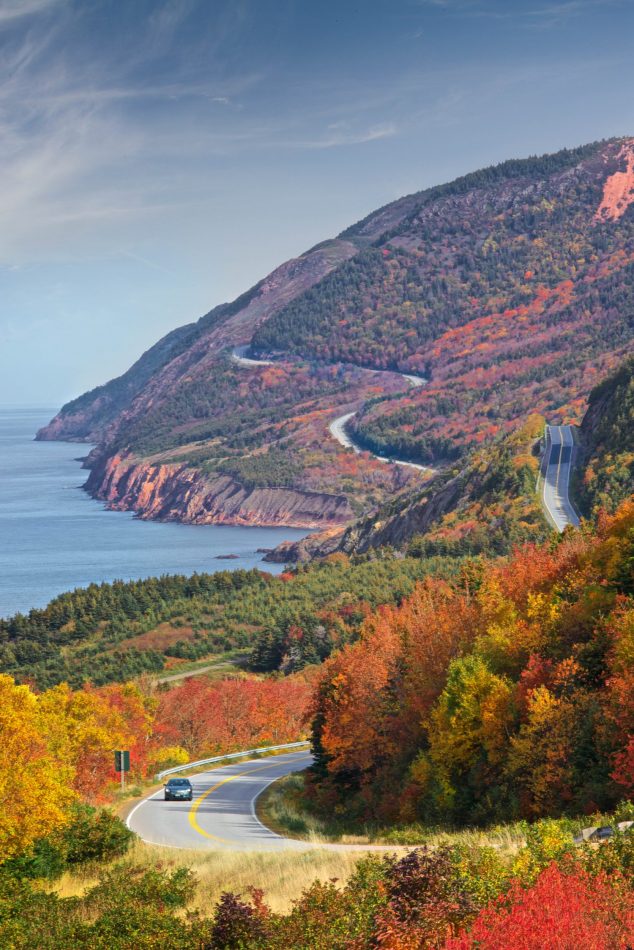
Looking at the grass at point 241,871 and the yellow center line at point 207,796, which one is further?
the yellow center line at point 207,796

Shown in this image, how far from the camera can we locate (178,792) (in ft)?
148

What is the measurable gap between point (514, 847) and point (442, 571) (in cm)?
9367

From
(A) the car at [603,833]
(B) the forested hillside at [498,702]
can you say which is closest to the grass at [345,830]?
(A) the car at [603,833]

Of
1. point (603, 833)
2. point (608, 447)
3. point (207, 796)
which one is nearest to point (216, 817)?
point (207, 796)

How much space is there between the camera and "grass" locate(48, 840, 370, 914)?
838 inches

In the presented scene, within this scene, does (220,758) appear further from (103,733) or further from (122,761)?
(122,761)

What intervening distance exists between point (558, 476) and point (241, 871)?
374 ft

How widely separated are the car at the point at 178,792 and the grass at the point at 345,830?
297 centimetres

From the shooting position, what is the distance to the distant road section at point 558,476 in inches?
4609

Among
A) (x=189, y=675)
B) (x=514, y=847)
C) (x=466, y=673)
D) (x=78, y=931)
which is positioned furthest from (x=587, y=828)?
(x=189, y=675)

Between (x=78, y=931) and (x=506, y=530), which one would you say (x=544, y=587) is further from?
(x=506, y=530)

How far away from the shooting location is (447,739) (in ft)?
124

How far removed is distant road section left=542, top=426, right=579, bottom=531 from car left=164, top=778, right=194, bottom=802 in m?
64.9

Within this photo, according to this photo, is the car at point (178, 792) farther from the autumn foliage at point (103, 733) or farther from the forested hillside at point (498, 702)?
the forested hillside at point (498, 702)
